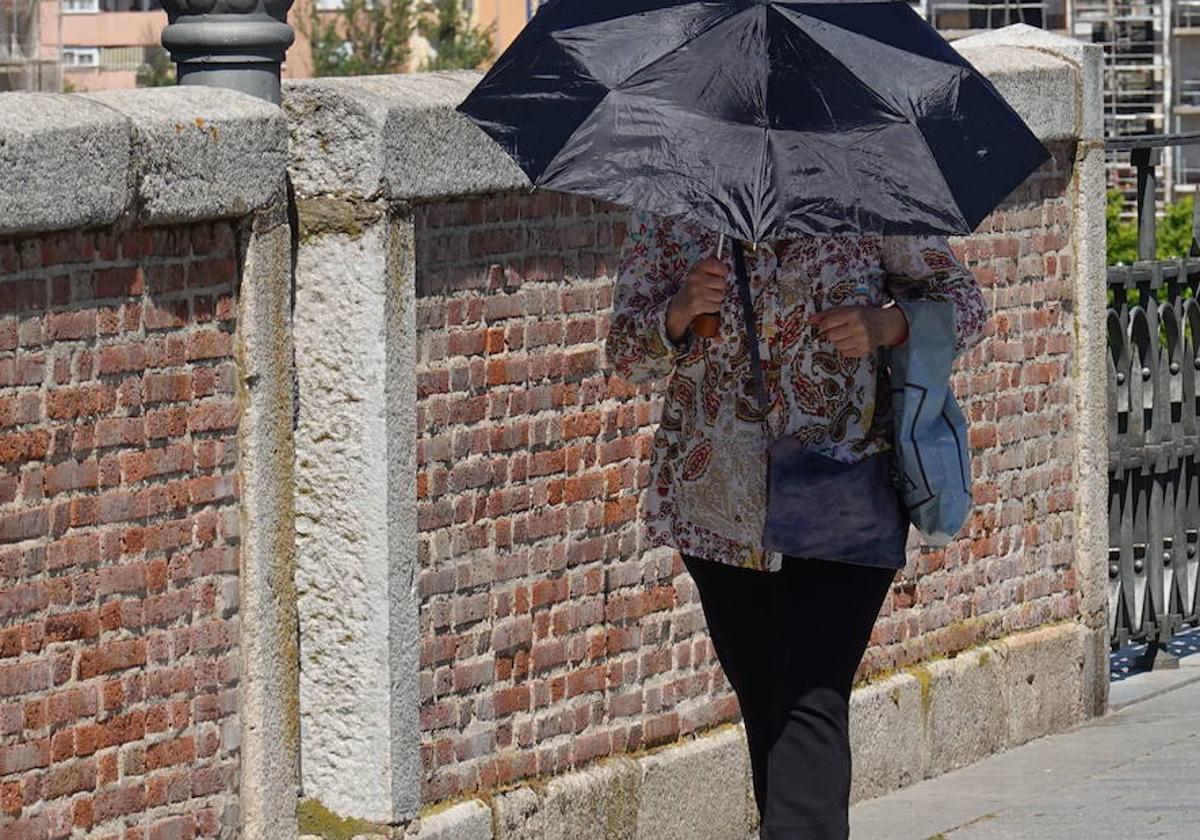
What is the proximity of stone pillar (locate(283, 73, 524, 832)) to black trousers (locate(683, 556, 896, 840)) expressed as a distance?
0.89 meters

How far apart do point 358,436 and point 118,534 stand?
2.19 ft

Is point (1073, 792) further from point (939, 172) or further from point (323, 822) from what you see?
point (939, 172)

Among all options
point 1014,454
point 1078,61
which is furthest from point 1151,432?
point 1078,61

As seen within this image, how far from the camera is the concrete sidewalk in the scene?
674cm

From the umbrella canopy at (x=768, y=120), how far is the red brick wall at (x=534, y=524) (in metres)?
0.96

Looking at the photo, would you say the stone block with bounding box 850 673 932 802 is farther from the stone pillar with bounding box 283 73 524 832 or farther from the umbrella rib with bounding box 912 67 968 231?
the umbrella rib with bounding box 912 67 968 231

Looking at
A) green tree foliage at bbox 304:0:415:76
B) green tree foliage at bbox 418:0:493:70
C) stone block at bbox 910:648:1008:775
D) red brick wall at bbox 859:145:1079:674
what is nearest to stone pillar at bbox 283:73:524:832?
red brick wall at bbox 859:145:1079:674

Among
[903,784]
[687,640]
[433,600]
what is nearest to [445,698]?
[433,600]

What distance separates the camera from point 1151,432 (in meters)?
9.02

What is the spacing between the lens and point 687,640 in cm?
651

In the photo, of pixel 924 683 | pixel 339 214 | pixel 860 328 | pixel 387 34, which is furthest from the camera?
pixel 387 34

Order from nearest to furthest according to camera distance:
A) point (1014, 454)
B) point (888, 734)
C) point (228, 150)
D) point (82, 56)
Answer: point (228, 150) → point (888, 734) → point (1014, 454) → point (82, 56)

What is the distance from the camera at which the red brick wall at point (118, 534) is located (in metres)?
4.65

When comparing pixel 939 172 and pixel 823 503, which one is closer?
pixel 939 172
